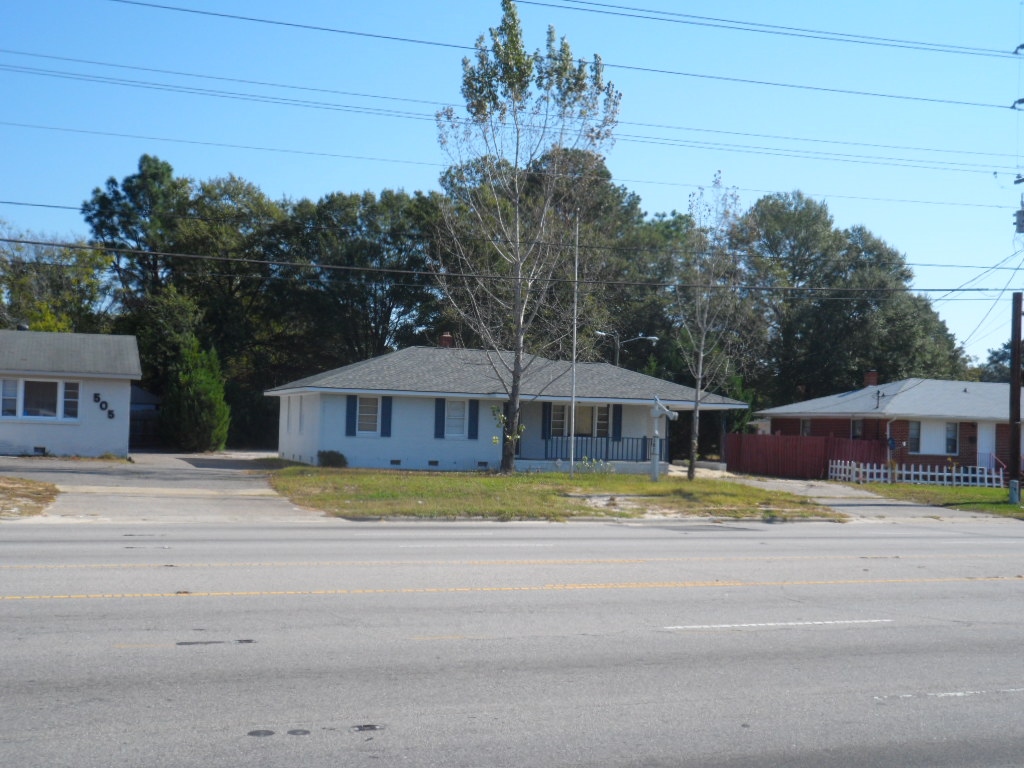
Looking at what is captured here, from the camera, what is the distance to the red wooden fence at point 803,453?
42406 millimetres

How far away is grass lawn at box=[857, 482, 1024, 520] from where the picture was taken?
30734 millimetres

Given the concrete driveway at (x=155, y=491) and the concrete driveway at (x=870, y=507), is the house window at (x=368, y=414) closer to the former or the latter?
the concrete driveway at (x=155, y=491)

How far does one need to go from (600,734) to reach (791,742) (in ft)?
4.01

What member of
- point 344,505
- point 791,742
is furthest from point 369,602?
point 344,505

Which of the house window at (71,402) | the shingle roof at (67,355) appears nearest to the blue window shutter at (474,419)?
the shingle roof at (67,355)

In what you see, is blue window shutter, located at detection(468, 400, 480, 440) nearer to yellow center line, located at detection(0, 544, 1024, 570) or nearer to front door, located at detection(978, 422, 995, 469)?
front door, located at detection(978, 422, 995, 469)

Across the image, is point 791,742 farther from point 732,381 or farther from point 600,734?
point 732,381

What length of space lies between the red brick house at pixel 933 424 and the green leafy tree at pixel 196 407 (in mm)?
27058

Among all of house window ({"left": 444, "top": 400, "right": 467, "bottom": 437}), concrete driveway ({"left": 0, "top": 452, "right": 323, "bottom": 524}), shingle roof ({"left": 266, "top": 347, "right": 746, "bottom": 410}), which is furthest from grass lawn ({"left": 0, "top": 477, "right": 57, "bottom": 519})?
house window ({"left": 444, "top": 400, "right": 467, "bottom": 437})

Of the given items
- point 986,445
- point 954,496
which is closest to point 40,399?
point 954,496

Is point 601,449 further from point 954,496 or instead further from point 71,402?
point 71,402

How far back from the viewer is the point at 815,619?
11.1 metres

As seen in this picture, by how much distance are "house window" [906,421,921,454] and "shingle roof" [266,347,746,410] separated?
7.05 m

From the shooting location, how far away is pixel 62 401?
38375 millimetres
